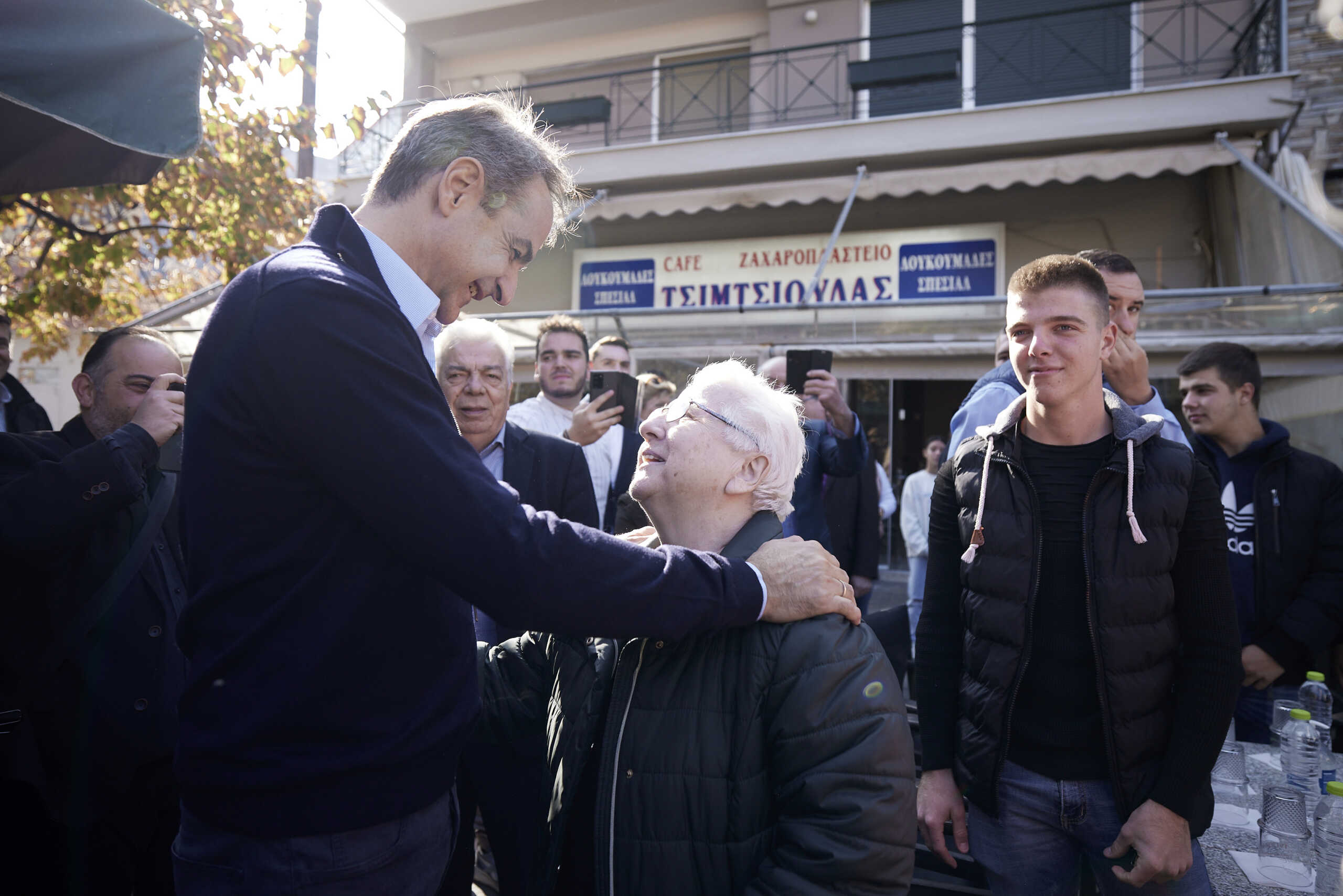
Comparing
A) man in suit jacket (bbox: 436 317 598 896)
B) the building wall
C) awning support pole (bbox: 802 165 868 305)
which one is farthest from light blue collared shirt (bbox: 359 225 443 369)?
the building wall

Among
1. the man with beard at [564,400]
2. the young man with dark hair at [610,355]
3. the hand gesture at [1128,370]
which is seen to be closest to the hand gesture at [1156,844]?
the hand gesture at [1128,370]

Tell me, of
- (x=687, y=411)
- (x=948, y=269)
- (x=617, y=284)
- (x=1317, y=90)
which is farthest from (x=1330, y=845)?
(x=617, y=284)

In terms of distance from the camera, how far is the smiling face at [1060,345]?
6.46 ft

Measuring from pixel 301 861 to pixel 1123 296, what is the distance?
2.86 metres

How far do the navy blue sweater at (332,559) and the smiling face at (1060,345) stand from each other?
121 cm

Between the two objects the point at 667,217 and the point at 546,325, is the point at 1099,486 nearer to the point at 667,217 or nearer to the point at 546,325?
the point at 546,325

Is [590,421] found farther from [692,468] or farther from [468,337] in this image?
[692,468]

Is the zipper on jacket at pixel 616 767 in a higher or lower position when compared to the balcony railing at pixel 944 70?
lower

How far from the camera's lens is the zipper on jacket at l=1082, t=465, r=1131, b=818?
1788 mm

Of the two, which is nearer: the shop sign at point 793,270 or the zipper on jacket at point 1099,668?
the zipper on jacket at point 1099,668

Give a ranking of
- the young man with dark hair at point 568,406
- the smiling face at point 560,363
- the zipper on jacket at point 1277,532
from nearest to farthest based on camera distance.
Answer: the zipper on jacket at point 1277,532 < the young man with dark hair at point 568,406 < the smiling face at point 560,363

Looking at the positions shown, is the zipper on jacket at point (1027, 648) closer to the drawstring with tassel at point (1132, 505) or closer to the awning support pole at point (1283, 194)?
the drawstring with tassel at point (1132, 505)

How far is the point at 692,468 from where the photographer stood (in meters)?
1.75

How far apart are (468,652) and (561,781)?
1.10 feet
